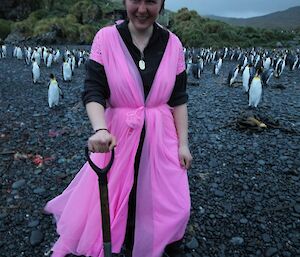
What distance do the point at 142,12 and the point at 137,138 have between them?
2.10 ft

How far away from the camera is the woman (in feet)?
5.88

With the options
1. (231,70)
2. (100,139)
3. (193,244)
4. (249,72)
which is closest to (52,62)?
(231,70)

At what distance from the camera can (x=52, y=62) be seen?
18.4 meters

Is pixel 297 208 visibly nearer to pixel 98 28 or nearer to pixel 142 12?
pixel 142 12

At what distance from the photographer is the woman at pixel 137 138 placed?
70.6 inches

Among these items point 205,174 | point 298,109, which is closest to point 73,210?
point 205,174

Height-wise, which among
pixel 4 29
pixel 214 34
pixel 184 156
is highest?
pixel 184 156

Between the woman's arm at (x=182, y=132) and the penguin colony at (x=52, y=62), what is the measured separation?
21.4 ft

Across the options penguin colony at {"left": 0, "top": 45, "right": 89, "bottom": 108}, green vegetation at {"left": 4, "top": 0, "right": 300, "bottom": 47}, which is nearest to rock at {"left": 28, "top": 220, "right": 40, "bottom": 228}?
penguin colony at {"left": 0, "top": 45, "right": 89, "bottom": 108}

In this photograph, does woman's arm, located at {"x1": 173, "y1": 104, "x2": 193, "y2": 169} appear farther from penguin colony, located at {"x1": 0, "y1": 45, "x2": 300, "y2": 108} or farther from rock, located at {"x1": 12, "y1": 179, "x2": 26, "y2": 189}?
penguin colony, located at {"x1": 0, "y1": 45, "x2": 300, "y2": 108}

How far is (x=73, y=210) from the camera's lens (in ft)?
6.68

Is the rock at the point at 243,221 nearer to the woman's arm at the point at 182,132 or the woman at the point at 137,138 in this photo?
the woman at the point at 137,138

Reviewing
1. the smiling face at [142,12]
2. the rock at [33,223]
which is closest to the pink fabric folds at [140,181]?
the smiling face at [142,12]

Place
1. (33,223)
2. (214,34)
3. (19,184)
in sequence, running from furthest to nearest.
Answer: (214,34), (19,184), (33,223)
